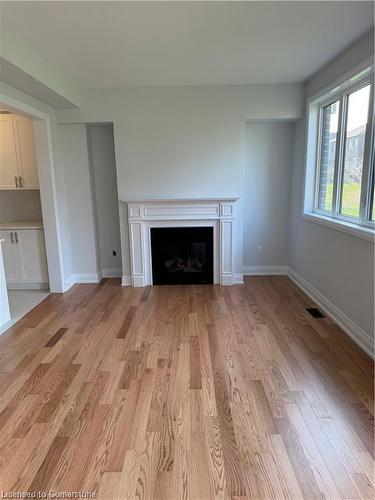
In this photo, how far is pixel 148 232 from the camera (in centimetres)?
452

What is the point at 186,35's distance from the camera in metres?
2.69

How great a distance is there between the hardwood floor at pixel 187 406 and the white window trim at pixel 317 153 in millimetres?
1005

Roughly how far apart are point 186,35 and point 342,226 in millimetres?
2221

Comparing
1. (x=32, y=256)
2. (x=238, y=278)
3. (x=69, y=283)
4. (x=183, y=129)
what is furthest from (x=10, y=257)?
(x=238, y=278)

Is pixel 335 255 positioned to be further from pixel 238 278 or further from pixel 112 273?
pixel 112 273

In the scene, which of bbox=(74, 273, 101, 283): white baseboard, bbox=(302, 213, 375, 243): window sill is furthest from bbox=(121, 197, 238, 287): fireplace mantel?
bbox=(302, 213, 375, 243): window sill

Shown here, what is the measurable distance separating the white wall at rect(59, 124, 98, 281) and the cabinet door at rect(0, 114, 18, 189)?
630 mm

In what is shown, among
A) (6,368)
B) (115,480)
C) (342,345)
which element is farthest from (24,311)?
(342,345)

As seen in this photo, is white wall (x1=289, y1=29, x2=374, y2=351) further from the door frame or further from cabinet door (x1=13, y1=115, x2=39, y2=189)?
cabinet door (x1=13, y1=115, x2=39, y2=189)

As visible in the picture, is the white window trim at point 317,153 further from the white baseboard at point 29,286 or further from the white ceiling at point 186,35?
the white baseboard at point 29,286

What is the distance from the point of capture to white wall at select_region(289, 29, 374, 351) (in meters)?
2.76

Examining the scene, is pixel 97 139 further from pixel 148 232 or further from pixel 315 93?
pixel 315 93

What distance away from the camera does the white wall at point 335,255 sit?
276 centimetres

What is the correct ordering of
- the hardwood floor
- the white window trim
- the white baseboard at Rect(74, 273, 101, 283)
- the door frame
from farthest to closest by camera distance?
the white baseboard at Rect(74, 273, 101, 283) → the door frame → the white window trim → the hardwood floor
